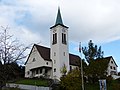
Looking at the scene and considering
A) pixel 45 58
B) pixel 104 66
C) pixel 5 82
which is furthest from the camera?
pixel 45 58

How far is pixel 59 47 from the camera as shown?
6038 centimetres

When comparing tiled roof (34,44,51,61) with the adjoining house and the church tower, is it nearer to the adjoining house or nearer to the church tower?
the adjoining house

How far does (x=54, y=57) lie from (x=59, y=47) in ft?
9.40

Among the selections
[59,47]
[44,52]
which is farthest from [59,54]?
[44,52]

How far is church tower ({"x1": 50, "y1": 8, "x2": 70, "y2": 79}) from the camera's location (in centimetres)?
5975

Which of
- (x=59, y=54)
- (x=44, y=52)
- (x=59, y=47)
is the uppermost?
(x=59, y=47)

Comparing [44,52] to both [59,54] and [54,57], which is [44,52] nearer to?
[54,57]

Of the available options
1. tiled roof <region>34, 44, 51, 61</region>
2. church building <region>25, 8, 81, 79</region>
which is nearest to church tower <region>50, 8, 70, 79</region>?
church building <region>25, 8, 81, 79</region>

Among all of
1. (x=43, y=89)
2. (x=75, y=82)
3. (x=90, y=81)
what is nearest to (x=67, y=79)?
(x=75, y=82)

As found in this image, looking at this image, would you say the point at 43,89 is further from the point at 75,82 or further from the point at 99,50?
the point at 99,50

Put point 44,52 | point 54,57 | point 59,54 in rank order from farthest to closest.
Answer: point 44,52, point 54,57, point 59,54

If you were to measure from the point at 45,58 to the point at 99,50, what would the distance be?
18964 millimetres

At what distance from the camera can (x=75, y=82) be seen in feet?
130

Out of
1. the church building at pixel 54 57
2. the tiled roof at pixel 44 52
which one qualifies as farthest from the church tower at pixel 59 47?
the tiled roof at pixel 44 52
